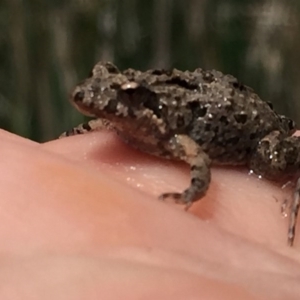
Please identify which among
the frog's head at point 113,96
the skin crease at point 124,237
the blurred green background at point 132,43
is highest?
the frog's head at point 113,96

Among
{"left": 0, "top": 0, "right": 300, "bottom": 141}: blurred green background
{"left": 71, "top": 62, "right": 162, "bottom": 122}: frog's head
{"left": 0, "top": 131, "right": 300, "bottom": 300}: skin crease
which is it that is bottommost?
{"left": 0, "top": 0, "right": 300, "bottom": 141}: blurred green background

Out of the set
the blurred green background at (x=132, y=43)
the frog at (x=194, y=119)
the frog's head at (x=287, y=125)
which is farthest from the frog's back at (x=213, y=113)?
the blurred green background at (x=132, y=43)

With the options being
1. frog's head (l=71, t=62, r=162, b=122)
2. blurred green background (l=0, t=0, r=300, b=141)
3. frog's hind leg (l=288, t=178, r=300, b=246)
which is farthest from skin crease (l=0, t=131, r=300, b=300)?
blurred green background (l=0, t=0, r=300, b=141)

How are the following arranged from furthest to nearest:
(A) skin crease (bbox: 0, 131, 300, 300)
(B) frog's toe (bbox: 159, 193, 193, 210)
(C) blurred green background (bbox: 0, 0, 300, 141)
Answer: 1. (C) blurred green background (bbox: 0, 0, 300, 141)
2. (B) frog's toe (bbox: 159, 193, 193, 210)
3. (A) skin crease (bbox: 0, 131, 300, 300)

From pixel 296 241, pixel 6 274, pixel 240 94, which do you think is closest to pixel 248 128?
pixel 240 94

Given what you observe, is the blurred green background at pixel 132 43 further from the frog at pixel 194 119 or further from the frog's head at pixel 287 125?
the frog at pixel 194 119

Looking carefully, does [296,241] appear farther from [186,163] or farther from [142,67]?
[142,67]

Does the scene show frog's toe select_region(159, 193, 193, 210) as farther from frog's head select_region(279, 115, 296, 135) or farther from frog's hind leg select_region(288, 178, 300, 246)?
A: frog's head select_region(279, 115, 296, 135)
